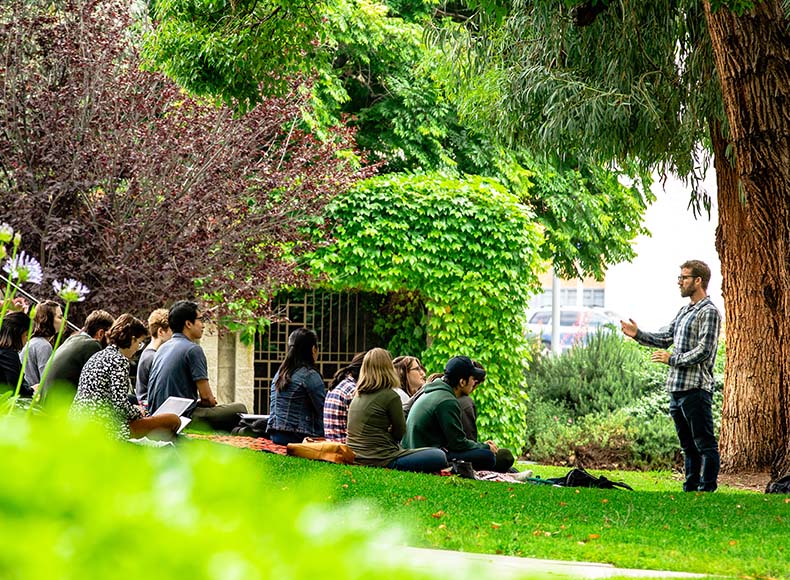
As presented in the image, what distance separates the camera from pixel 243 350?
59.6 feet

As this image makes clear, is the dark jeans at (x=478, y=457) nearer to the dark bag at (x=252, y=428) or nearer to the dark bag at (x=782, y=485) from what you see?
the dark bag at (x=782, y=485)

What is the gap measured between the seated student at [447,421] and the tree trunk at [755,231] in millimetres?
2780

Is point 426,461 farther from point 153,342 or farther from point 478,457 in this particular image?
point 153,342

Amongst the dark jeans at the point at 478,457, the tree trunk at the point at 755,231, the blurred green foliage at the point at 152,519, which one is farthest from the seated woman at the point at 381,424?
the blurred green foliage at the point at 152,519

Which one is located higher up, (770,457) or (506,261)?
(506,261)

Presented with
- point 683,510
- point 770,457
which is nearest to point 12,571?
point 683,510

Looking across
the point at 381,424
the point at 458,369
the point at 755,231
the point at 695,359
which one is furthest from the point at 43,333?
the point at 755,231

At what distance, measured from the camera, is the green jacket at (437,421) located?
9.56m

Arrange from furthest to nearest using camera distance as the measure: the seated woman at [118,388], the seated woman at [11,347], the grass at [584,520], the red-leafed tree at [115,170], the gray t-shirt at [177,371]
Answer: the red-leafed tree at [115,170] → the gray t-shirt at [177,371] → the seated woman at [11,347] → the seated woman at [118,388] → the grass at [584,520]

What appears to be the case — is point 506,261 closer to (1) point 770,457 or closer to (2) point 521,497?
(1) point 770,457

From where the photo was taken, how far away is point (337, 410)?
33.6 ft

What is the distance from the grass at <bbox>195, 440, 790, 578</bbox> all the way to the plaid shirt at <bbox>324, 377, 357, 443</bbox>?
3.44 ft

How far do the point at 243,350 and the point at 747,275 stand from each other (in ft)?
29.3

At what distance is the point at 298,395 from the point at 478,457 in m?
1.82
